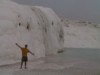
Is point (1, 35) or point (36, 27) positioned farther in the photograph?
point (36, 27)

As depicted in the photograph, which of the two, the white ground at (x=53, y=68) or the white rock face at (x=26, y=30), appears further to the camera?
the white rock face at (x=26, y=30)

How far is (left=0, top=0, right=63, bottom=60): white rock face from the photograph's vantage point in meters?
19.8

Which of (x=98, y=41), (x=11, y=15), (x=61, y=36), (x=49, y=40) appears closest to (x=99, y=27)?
(x=98, y=41)

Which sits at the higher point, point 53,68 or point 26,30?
point 26,30

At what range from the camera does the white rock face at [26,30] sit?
65.0ft

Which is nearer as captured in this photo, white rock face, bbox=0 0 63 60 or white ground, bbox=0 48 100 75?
white ground, bbox=0 48 100 75

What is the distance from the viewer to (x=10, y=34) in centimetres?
2030

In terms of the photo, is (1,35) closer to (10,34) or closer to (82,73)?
(10,34)

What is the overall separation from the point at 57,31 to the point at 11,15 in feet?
39.0

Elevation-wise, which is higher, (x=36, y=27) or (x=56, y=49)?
(x=36, y=27)

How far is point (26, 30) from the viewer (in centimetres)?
2316

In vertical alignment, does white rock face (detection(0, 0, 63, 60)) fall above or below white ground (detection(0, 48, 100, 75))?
above

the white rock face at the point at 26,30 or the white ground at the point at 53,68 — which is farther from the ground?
the white rock face at the point at 26,30

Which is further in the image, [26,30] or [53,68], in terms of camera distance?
[26,30]
